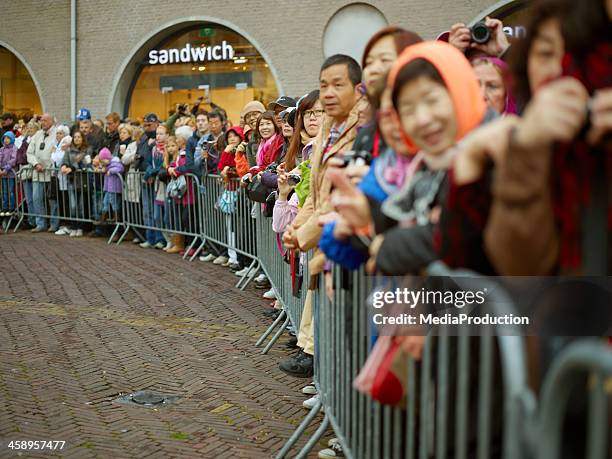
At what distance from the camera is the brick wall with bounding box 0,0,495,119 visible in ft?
58.8

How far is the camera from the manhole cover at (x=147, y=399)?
5750mm

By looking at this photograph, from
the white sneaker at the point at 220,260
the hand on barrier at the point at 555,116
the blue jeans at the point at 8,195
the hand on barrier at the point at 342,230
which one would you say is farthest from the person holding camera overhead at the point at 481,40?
the blue jeans at the point at 8,195

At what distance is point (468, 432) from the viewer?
8.04 ft

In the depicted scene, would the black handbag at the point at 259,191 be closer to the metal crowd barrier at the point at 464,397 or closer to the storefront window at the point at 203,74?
the metal crowd barrier at the point at 464,397

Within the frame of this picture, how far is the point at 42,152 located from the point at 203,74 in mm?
6669

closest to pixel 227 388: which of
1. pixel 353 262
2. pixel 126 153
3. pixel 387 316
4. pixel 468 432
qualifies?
pixel 353 262

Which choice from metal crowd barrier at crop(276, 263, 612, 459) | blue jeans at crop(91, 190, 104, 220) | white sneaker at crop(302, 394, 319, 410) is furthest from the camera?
blue jeans at crop(91, 190, 104, 220)

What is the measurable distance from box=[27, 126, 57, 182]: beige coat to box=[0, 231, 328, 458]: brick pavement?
499cm

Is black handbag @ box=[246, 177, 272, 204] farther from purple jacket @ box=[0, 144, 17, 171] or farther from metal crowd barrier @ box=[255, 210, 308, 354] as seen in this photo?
purple jacket @ box=[0, 144, 17, 171]

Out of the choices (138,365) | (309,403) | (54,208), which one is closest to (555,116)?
(309,403)

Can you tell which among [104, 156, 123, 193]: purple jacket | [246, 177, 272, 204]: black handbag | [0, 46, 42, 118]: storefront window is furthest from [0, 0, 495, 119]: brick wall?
[246, 177, 272, 204]: black handbag

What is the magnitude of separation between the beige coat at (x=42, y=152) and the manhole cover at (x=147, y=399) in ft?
35.1

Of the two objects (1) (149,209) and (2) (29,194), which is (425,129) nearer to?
(1) (149,209)

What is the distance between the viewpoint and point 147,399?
583 centimetres
